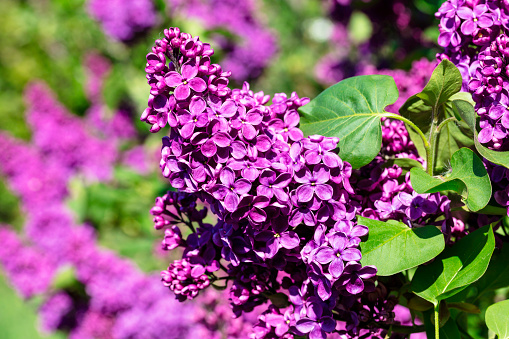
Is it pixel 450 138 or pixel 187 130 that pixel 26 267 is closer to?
pixel 187 130

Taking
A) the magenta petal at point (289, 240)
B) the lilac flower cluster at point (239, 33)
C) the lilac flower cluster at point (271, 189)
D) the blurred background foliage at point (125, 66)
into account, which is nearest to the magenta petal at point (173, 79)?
the lilac flower cluster at point (271, 189)

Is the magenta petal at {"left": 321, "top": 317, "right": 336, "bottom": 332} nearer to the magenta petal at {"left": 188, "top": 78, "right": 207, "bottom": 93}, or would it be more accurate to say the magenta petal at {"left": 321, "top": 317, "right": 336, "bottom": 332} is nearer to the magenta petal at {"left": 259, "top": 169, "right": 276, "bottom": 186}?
the magenta petal at {"left": 259, "top": 169, "right": 276, "bottom": 186}

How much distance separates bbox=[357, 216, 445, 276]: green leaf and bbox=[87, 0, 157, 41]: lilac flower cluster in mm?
1742

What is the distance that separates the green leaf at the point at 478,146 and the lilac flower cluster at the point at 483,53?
0.02 metres

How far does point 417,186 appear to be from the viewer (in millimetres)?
513

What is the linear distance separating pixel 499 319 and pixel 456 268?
0.09 meters

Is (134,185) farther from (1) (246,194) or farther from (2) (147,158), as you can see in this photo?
(1) (246,194)

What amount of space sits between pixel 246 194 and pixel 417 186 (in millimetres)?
191

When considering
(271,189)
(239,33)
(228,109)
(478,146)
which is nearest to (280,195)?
(271,189)

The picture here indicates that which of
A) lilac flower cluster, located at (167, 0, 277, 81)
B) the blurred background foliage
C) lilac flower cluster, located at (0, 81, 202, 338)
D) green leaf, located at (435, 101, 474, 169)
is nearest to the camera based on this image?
green leaf, located at (435, 101, 474, 169)

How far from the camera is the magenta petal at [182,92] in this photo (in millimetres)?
535

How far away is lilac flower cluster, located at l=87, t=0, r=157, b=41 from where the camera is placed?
201 centimetres

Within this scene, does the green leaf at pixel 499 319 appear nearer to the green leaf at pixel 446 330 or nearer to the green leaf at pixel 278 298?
the green leaf at pixel 446 330

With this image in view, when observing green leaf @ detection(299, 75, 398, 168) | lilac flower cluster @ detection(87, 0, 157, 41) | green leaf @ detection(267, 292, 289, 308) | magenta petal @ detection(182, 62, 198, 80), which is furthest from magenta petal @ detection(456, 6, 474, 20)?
lilac flower cluster @ detection(87, 0, 157, 41)
